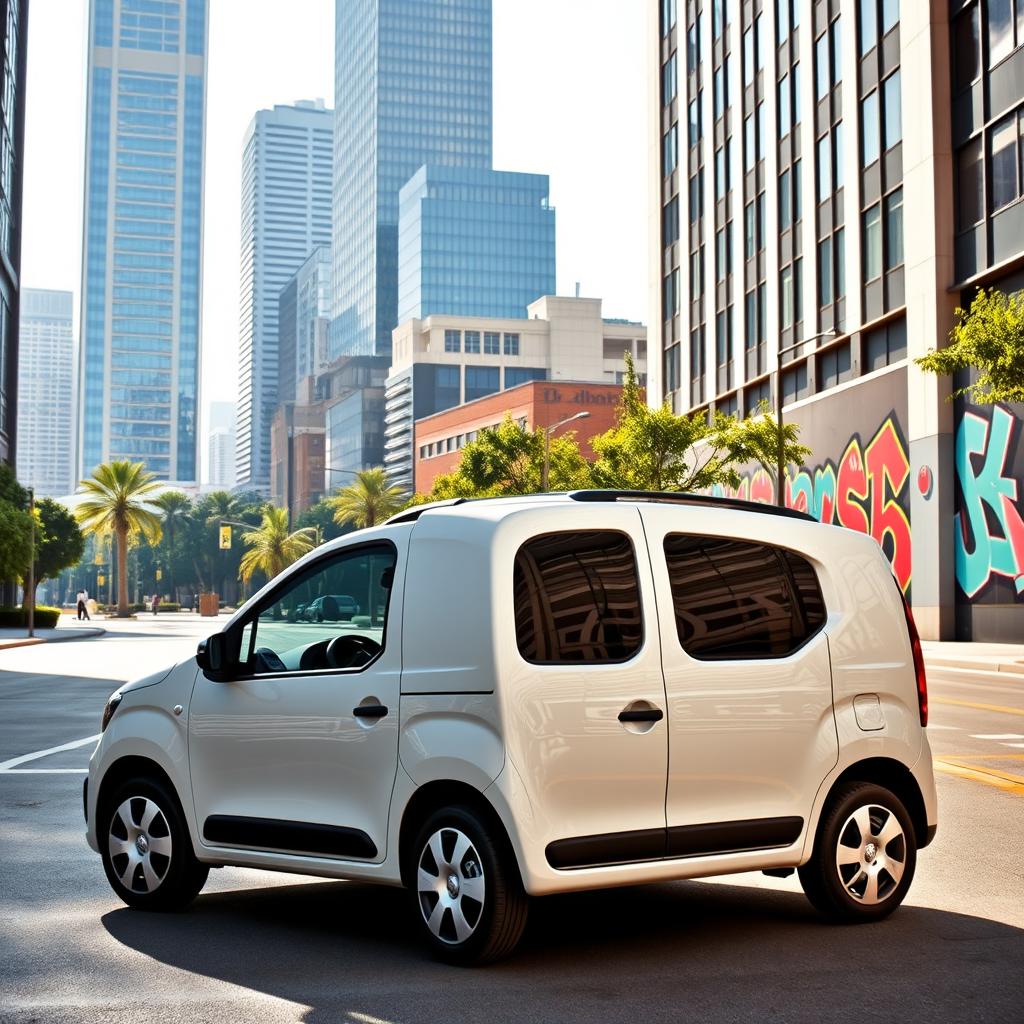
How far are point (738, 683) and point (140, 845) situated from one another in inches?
112

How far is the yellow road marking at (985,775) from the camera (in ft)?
33.7

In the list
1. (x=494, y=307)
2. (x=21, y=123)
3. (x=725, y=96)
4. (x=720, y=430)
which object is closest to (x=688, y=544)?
(x=720, y=430)

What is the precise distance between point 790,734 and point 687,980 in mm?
1152

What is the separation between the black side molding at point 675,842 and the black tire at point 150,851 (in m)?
2.02

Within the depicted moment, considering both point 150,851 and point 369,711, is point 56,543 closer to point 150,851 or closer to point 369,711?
point 150,851

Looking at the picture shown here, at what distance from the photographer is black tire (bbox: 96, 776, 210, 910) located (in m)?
6.49

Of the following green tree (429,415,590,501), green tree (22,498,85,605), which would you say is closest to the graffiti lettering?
green tree (429,415,590,501)

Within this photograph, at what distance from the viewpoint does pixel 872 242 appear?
41031 millimetres

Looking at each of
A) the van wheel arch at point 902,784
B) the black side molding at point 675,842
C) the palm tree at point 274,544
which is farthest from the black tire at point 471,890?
the palm tree at point 274,544

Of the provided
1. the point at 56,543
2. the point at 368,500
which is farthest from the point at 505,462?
the point at 368,500

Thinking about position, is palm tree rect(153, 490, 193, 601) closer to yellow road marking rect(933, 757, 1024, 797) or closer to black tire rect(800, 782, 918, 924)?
yellow road marking rect(933, 757, 1024, 797)

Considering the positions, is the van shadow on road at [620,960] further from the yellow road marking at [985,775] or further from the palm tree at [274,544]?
the palm tree at [274,544]

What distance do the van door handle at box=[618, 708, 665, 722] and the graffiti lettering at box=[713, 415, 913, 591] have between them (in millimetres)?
31272

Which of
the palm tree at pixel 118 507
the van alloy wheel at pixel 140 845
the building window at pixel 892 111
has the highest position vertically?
the building window at pixel 892 111
